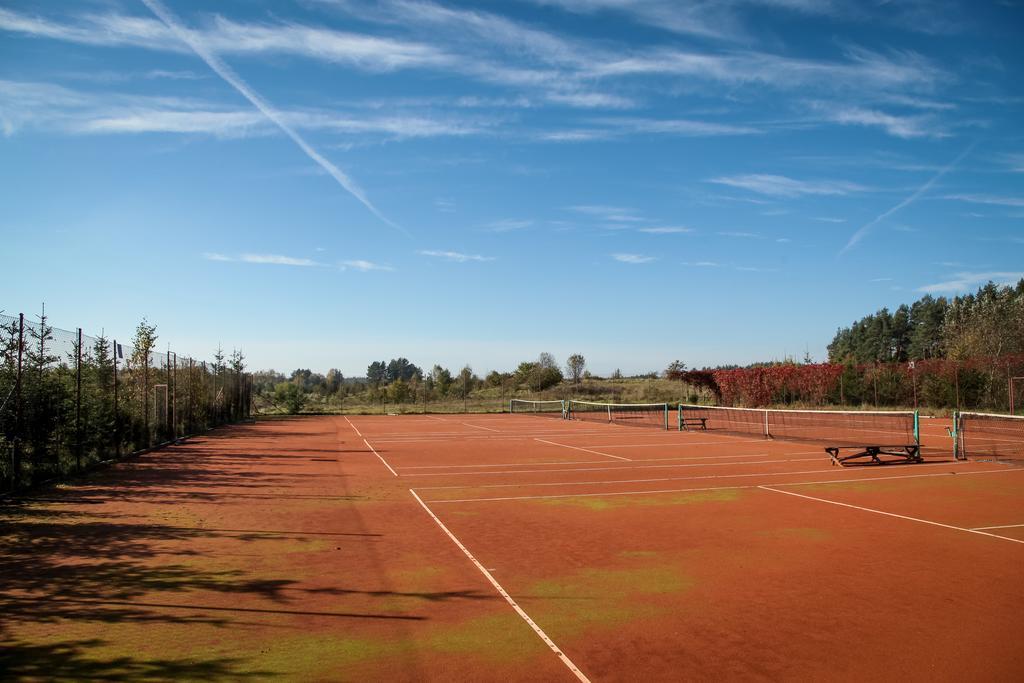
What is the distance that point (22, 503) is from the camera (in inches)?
411

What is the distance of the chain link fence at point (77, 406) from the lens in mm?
11148

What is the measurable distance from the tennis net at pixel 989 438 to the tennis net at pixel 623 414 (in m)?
11.4

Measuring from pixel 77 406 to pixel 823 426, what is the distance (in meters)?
27.7

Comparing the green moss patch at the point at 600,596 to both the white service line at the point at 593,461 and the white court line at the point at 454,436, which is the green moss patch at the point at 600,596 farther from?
the white court line at the point at 454,436

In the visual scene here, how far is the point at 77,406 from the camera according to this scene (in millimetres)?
13852

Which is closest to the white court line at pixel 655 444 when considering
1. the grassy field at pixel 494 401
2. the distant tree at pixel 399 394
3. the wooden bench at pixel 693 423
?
the wooden bench at pixel 693 423

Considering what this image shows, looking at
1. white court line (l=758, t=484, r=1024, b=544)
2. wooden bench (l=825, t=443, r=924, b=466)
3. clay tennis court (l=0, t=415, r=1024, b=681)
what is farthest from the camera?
wooden bench (l=825, t=443, r=924, b=466)

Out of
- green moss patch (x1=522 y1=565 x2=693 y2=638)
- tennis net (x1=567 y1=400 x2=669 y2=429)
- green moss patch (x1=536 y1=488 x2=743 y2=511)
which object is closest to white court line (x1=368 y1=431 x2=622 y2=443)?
tennis net (x1=567 y1=400 x2=669 y2=429)

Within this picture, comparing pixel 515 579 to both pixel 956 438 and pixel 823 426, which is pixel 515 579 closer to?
pixel 956 438

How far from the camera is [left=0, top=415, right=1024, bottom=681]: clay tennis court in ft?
16.1

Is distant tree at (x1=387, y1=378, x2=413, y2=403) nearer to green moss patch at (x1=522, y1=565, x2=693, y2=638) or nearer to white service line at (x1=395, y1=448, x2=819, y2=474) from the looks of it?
white service line at (x1=395, y1=448, x2=819, y2=474)

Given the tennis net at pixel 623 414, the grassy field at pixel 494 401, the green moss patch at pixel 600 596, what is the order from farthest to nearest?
the grassy field at pixel 494 401
the tennis net at pixel 623 414
the green moss patch at pixel 600 596

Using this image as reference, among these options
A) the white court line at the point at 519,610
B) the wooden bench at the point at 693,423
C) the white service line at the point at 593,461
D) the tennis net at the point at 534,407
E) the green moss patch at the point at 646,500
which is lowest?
the tennis net at the point at 534,407

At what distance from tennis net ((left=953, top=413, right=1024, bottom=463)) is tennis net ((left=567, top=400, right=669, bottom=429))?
37.4 feet
